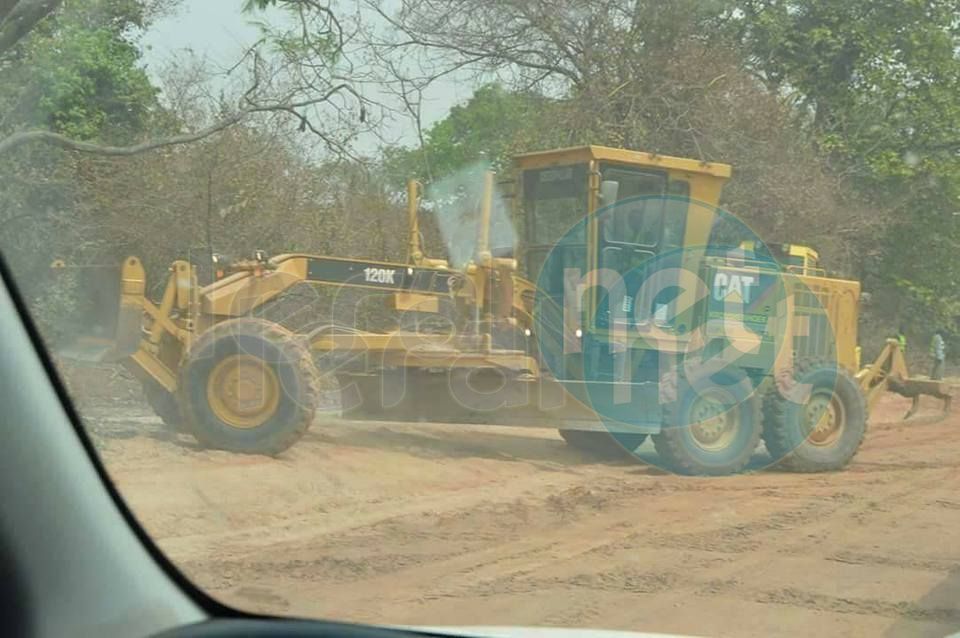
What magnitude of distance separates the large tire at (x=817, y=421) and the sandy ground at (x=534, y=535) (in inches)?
11.8

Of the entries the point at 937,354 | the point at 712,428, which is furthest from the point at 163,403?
the point at 937,354

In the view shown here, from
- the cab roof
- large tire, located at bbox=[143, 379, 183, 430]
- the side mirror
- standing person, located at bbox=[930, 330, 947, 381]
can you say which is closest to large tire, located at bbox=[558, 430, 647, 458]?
the side mirror

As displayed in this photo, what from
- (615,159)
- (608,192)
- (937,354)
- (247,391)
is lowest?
(247,391)

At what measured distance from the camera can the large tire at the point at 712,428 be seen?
1116 centimetres

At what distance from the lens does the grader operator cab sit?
11.1 metres

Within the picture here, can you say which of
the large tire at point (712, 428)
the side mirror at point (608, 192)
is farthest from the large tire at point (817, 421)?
the side mirror at point (608, 192)

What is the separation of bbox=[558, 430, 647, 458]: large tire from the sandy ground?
0.76ft

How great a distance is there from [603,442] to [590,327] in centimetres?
151

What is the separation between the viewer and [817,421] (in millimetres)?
12023

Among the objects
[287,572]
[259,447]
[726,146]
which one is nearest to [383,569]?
[287,572]

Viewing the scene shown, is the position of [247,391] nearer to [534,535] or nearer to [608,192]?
[534,535]

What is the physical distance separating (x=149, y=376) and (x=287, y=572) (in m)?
4.25

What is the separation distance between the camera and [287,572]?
6.68 m

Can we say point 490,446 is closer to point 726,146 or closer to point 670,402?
point 670,402
